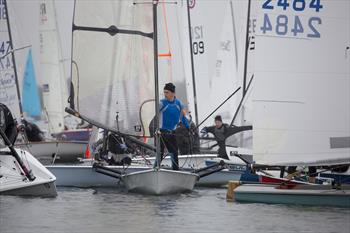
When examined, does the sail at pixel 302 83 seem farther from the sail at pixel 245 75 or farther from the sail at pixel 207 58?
the sail at pixel 207 58

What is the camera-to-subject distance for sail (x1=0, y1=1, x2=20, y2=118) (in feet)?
89.9

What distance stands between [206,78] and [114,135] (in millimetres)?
10277

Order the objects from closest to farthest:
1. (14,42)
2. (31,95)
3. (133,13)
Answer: (133,13), (14,42), (31,95)

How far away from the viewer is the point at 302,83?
52.9 feet

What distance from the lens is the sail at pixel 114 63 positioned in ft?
63.7

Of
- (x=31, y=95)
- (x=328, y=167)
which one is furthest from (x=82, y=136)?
(x=328, y=167)

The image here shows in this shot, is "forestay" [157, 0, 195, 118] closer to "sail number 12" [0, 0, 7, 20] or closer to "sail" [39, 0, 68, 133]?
"sail number 12" [0, 0, 7, 20]

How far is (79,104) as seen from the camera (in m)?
19.6

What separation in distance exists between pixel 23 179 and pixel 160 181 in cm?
200

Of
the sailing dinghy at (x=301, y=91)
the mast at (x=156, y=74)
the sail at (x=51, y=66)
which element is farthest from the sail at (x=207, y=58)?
the sailing dinghy at (x=301, y=91)

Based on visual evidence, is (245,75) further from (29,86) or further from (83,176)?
(29,86)

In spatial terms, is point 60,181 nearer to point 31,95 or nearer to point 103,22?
point 103,22

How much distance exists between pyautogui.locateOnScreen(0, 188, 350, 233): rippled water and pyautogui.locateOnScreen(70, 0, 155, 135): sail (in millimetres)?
2099

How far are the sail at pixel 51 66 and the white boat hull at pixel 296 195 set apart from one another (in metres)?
20.9
